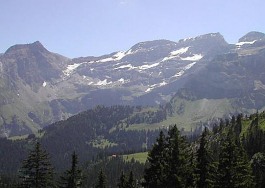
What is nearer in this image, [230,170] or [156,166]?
[230,170]

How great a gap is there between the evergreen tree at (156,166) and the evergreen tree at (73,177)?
9.47m

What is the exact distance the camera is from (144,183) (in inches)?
1747

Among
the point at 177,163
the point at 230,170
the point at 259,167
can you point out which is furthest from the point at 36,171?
the point at 259,167

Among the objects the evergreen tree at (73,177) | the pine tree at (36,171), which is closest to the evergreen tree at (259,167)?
the evergreen tree at (73,177)

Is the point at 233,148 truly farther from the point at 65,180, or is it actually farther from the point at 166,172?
the point at 65,180

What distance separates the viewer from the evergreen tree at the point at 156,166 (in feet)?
137

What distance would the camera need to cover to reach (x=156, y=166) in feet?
141

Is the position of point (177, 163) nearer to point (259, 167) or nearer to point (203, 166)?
point (203, 166)

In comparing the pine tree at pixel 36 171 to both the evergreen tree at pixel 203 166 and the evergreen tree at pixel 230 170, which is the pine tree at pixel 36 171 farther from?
the evergreen tree at pixel 230 170

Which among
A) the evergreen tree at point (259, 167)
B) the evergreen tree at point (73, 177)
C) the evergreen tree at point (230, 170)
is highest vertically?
the evergreen tree at point (230, 170)

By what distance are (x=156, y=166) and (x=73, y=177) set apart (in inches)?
464

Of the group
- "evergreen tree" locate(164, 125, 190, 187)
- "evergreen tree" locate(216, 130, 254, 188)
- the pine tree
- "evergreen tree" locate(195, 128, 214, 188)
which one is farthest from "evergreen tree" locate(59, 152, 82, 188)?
"evergreen tree" locate(216, 130, 254, 188)

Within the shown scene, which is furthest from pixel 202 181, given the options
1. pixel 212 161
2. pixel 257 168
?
pixel 257 168

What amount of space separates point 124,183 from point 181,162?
26.9 m
